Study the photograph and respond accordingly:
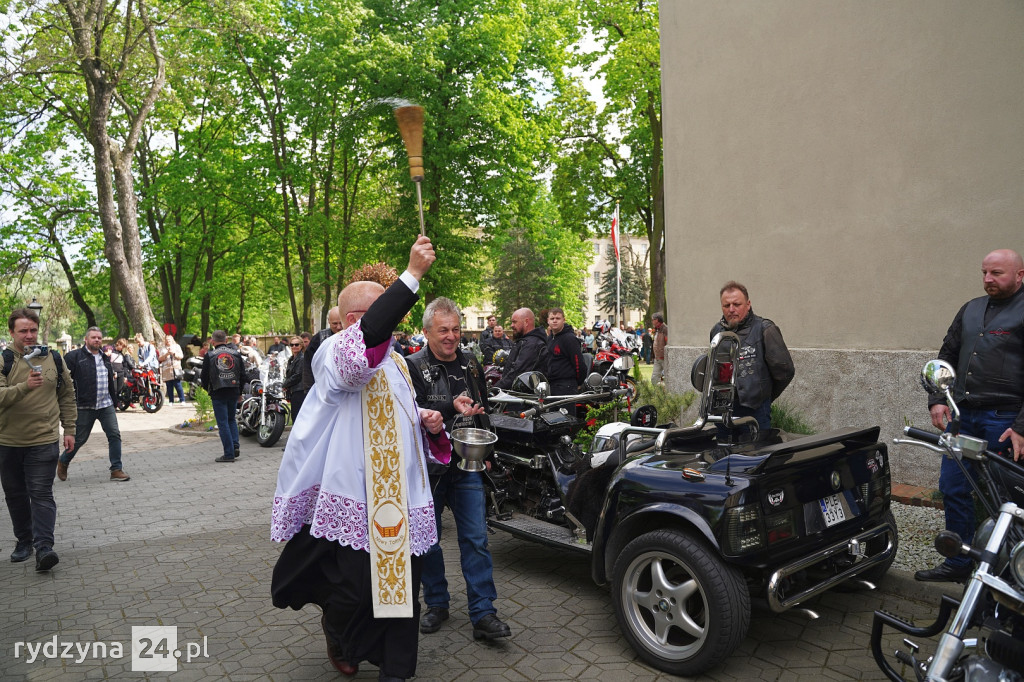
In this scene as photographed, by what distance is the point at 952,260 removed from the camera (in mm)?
6934

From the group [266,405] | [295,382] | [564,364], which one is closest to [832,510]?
[564,364]

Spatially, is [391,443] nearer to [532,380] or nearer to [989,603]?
[532,380]

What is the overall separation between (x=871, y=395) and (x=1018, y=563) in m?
5.33

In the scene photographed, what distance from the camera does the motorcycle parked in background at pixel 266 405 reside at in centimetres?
1237

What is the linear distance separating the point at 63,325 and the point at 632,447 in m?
77.3

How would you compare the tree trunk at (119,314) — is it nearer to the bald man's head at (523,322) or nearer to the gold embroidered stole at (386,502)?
the bald man's head at (523,322)

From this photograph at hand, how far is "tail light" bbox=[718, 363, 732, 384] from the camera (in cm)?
408

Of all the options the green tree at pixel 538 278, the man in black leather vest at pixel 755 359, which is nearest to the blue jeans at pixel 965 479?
the man in black leather vest at pixel 755 359

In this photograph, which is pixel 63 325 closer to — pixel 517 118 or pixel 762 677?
pixel 517 118

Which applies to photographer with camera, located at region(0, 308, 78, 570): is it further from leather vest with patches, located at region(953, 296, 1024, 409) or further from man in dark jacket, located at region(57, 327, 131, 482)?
leather vest with patches, located at region(953, 296, 1024, 409)

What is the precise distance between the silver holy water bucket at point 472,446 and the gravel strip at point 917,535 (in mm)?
2878

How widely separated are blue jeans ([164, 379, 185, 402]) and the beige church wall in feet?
55.5

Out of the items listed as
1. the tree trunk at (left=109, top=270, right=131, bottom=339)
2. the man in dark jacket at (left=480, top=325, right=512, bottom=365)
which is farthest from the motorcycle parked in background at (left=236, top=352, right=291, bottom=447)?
the tree trunk at (left=109, top=270, right=131, bottom=339)

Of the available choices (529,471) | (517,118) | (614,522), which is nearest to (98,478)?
(529,471)
